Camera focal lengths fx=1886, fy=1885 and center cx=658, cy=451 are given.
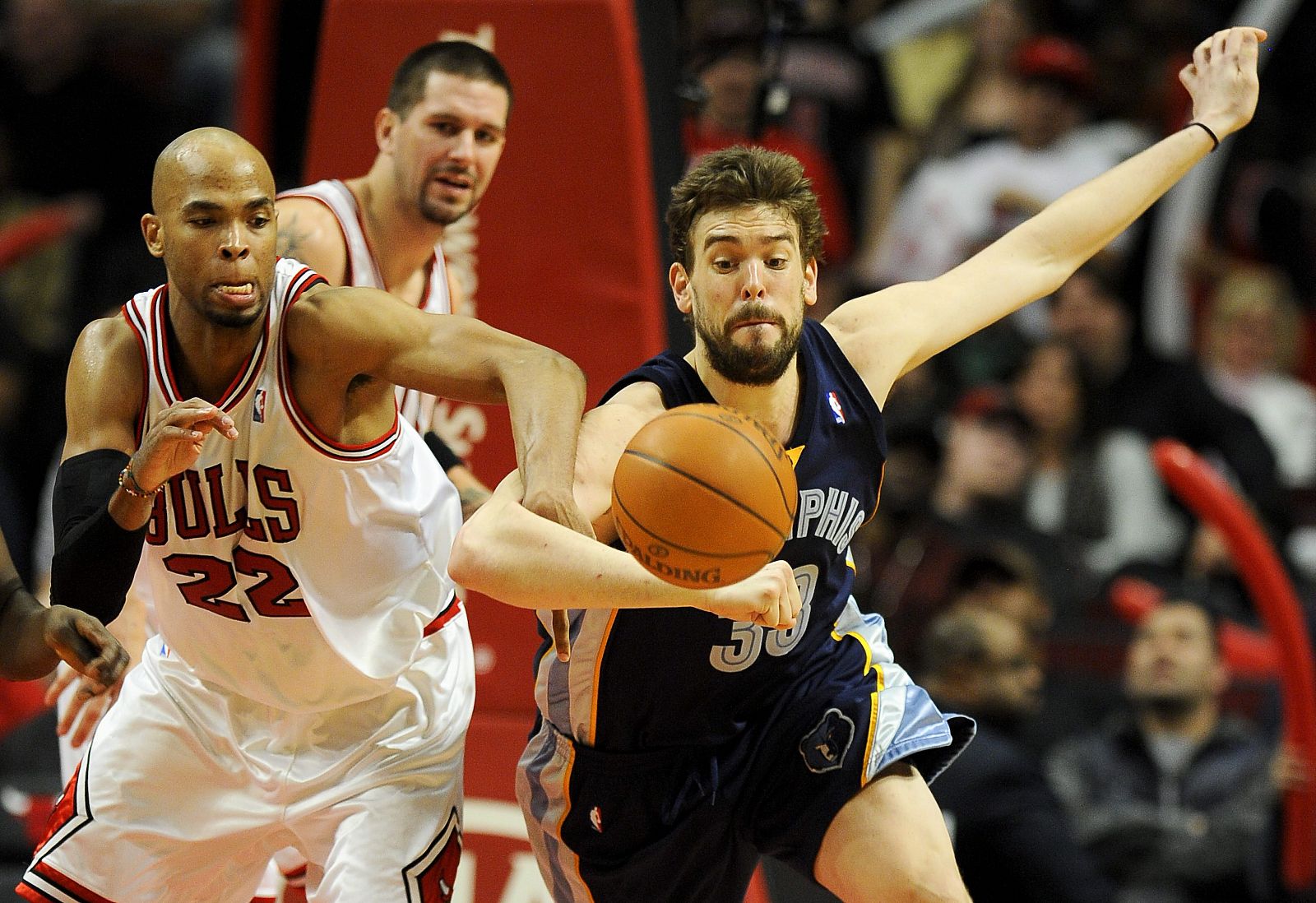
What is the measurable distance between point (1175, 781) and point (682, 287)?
3.66m

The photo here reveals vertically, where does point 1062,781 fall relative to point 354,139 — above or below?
below

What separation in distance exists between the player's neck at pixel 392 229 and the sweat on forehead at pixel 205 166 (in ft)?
3.97

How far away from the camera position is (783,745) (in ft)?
13.9

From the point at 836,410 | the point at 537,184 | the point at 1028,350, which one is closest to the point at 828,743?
the point at 836,410

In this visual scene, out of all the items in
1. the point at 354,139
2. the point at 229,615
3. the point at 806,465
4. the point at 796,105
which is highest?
the point at 796,105

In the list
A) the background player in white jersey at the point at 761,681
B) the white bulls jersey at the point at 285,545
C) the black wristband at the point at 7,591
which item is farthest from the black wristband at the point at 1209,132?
the black wristband at the point at 7,591

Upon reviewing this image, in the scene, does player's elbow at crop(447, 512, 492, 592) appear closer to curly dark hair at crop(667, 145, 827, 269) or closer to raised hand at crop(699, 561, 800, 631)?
raised hand at crop(699, 561, 800, 631)

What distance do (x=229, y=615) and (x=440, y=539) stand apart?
1.65 feet

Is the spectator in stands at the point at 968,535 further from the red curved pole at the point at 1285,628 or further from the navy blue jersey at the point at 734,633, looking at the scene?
the navy blue jersey at the point at 734,633

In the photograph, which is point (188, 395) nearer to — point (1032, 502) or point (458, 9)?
point (458, 9)

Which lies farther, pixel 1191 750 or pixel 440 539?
pixel 1191 750

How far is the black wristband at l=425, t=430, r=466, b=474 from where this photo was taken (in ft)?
16.0

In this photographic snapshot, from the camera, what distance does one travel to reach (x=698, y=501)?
3275 millimetres

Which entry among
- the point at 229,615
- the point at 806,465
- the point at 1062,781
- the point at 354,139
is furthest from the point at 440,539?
the point at 1062,781
